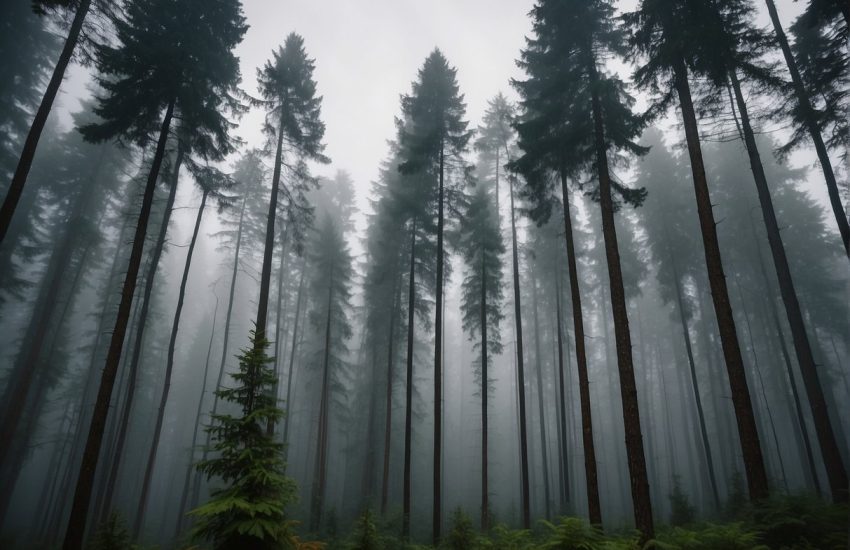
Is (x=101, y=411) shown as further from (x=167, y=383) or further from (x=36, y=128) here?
(x=36, y=128)

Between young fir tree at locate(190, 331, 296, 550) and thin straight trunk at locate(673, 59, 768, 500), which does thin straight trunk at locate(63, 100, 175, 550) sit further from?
thin straight trunk at locate(673, 59, 768, 500)

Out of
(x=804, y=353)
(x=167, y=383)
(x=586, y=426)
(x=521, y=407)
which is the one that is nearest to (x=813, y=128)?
(x=804, y=353)

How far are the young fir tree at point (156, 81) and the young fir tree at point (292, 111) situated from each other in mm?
2634

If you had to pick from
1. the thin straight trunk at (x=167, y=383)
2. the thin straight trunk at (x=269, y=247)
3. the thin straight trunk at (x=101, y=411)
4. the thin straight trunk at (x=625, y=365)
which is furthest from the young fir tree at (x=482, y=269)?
the thin straight trunk at (x=167, y=383)

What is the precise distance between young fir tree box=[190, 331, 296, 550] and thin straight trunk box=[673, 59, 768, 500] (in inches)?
357

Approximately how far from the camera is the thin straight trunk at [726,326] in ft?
27.2

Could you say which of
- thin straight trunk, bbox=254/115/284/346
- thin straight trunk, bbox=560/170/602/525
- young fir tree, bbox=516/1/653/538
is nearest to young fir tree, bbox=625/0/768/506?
young fir tree, bbox=516/1/653/538

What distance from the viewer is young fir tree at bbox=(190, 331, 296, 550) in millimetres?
4969

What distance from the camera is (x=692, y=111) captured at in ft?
34.8

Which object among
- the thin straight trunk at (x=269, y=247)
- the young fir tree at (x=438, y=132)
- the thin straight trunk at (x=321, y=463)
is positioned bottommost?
the thin straight trunk at (x=321, y=463)

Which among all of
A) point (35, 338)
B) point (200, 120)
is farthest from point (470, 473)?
point (200, 120)

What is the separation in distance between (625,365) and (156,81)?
15265mm

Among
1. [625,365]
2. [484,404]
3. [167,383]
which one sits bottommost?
[484,404]

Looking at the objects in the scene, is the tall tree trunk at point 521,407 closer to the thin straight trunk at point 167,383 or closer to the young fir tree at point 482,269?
the young fir tree at point 482,269
